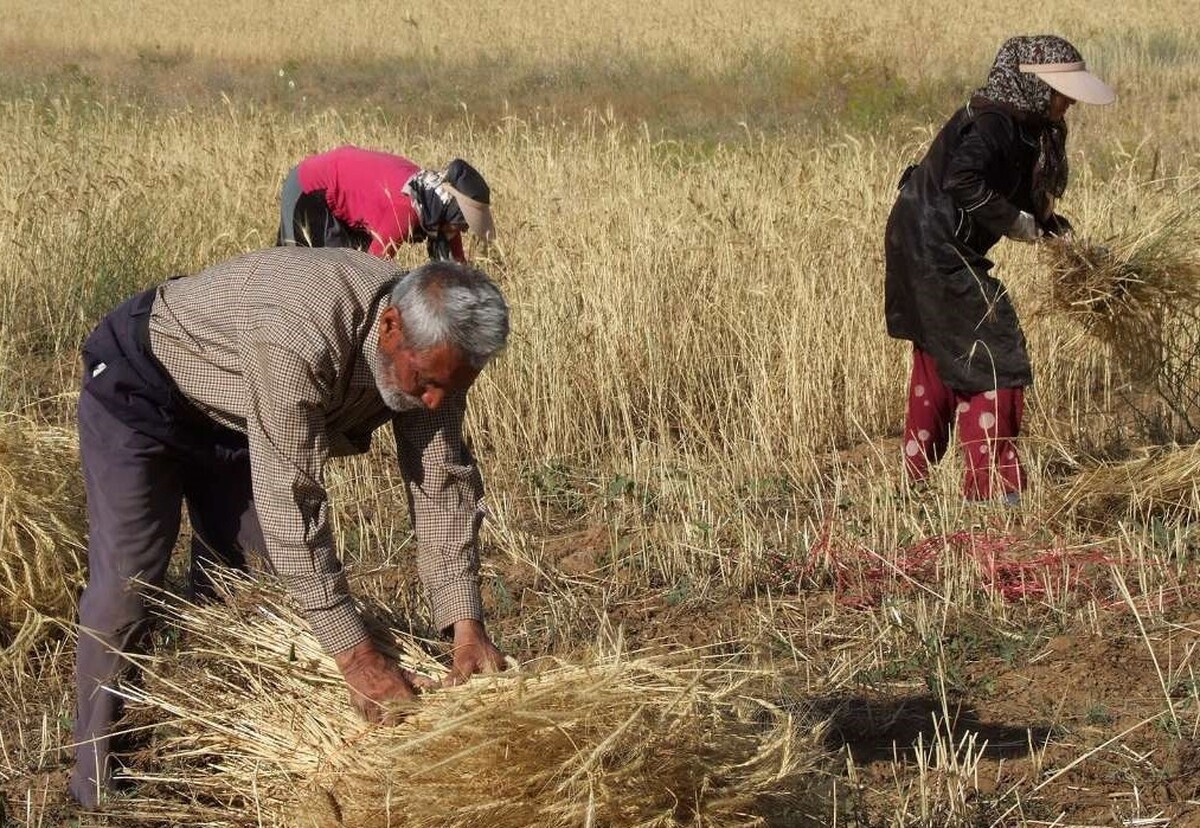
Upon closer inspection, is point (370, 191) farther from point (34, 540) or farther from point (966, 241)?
point (966, 241)

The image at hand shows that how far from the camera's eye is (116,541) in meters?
3.43

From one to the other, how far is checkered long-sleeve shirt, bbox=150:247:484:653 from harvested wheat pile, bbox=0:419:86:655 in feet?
3.89

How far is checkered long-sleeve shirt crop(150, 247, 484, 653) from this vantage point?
9.42 ft

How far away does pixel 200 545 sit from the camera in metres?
3.80

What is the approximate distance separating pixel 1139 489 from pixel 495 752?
331cm

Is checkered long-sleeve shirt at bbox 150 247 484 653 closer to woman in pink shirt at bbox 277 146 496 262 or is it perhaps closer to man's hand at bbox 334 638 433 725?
man's hand at bbox 334 638 433 725

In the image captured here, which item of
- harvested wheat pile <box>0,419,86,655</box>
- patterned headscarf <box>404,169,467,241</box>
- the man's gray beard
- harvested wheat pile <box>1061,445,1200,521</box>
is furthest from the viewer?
patterned headscarf <box>404,169,467,241</box>

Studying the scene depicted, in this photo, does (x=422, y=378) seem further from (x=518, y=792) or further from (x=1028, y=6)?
(x=1028, y=6)

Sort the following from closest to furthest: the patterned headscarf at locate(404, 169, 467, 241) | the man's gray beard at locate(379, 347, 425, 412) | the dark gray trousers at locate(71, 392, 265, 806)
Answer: the man's gray beard at locate(379, 347, 425, 412) < the dark gray trousers at locate(71, 392, 265, 806) < the patterned headscarf at locate(404, 169, 467, 241)

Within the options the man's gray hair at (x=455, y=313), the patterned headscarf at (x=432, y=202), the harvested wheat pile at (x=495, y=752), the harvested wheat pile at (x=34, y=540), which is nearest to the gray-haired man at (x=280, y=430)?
the man's gray hair at (x=455, y=313)

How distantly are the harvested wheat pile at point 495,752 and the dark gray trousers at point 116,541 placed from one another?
379 mm

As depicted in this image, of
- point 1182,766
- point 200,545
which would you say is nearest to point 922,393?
point 1182,766

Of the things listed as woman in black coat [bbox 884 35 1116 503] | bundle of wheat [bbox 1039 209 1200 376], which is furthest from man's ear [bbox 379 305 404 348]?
bundle of wheat [bbox 1039 209 1200 376]

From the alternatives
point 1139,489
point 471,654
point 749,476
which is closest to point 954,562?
point 1139,489
